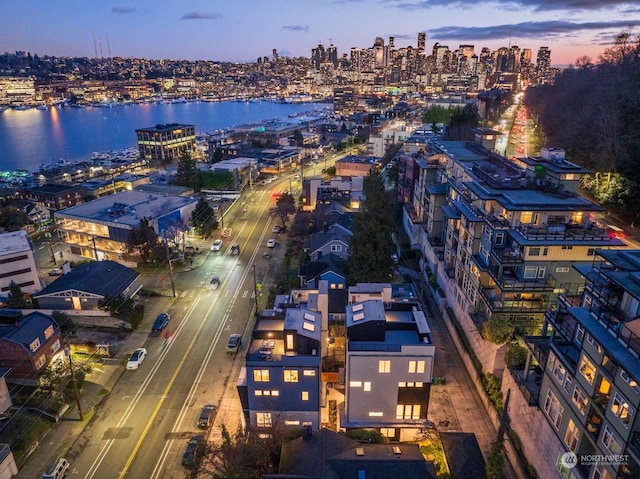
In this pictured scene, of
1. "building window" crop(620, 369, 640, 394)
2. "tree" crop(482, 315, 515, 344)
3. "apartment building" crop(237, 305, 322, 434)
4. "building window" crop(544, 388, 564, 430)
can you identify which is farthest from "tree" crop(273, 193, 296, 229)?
"building window" crop(620, 369, 640, 394)

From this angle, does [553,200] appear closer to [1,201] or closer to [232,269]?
[232,269]

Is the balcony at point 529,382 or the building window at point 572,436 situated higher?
the building window at point 572,436

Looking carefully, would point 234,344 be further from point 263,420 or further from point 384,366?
point 384,366

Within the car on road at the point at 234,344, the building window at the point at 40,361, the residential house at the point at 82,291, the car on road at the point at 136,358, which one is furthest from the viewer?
the residential house at the point at 82,291

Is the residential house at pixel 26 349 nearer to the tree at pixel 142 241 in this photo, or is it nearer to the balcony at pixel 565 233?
the tree at pixel 142 241

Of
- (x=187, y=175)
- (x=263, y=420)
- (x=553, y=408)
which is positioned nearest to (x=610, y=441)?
(x=553, y=408)

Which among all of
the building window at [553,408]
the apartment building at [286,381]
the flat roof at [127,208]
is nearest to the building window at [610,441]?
the building window at [553,408]

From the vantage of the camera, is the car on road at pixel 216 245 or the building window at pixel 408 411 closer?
the building window at pixel 408 411
